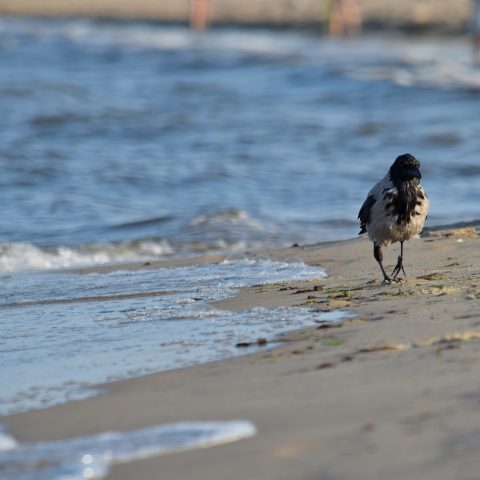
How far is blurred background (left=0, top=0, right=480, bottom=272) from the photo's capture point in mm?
11797

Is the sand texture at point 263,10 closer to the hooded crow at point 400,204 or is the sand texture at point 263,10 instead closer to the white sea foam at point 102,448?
the hooded crow at point 400,204

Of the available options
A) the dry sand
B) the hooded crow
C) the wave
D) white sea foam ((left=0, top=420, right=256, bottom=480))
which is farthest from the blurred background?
white sea foam ((left=0, top=420, right=256, bottom=480))

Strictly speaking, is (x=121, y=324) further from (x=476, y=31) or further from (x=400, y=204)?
(x=476, y=31)

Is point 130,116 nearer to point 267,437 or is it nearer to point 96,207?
point 96,207

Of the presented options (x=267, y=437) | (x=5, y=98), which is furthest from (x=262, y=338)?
(x=5, y=98)

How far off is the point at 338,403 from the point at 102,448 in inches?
37.0

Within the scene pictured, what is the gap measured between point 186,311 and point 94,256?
3639mm

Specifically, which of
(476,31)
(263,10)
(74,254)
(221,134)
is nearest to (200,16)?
(263,10)

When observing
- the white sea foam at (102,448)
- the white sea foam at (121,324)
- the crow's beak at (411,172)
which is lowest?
the white sea foam at (121,324)

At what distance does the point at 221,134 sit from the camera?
18297mm

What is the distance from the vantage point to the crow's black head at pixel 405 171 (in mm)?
7738

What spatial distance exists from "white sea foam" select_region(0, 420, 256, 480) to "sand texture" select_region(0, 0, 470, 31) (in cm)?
3297

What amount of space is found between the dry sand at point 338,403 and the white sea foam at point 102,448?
66 millimetres

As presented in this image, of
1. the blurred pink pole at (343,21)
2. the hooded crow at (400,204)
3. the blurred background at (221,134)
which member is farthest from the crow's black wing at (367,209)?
the blurred pink pole at (343,21)
